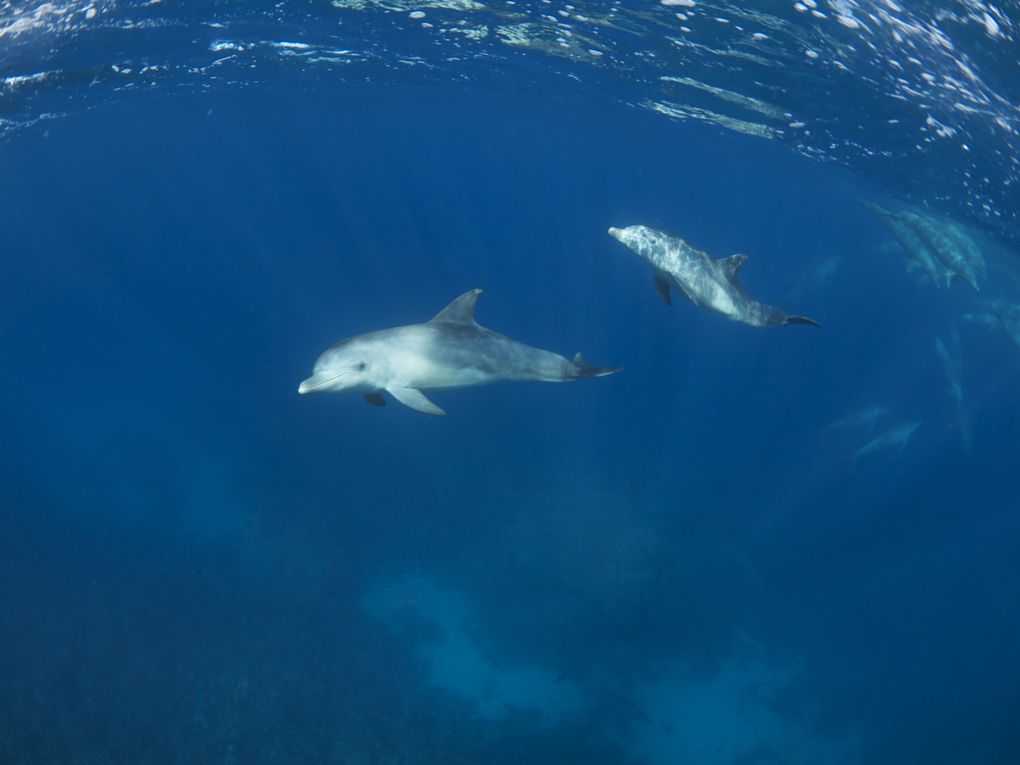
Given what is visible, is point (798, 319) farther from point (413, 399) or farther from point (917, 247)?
point (917, 247)

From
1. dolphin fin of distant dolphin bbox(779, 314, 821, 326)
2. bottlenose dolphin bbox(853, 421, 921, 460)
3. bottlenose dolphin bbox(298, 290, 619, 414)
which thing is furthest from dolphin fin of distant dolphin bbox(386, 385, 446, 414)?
bottlenose dolphin bbox(853, 421, 921, 460)

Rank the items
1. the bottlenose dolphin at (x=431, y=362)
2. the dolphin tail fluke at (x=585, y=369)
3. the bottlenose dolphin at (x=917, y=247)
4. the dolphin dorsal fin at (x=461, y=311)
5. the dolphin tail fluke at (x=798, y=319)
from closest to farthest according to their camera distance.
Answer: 1. the dolphin tail fluke at (x=798, y=319)
2. the bottlenose dolphin at (x=431, y=362)
3. the dolphin tail fluke at (x=585, y=369)
4. the dolphin dorsal fin at (x=461, y=311)
5. the bottlenose dolphin at (x=917, y=247)

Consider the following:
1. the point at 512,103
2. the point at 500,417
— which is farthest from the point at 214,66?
the point at 500,417

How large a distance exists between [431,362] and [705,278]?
4333mm

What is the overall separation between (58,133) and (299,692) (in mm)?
43066

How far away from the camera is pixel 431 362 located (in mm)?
9469

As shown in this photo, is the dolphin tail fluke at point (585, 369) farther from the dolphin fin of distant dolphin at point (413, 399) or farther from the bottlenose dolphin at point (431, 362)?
the dolphin fin of distant dolphin at point (413, 399)

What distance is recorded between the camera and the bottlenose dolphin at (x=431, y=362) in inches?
364

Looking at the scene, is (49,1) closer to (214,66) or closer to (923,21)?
(214,66)

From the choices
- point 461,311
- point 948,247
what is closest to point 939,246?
point 948,247

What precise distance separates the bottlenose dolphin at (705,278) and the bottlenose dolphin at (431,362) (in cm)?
174

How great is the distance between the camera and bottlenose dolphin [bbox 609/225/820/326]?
9641 mm

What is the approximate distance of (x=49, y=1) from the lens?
15.3 metres

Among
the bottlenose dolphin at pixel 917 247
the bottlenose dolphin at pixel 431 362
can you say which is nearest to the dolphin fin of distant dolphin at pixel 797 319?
the bottlenose dolphin at pixel 431 362
